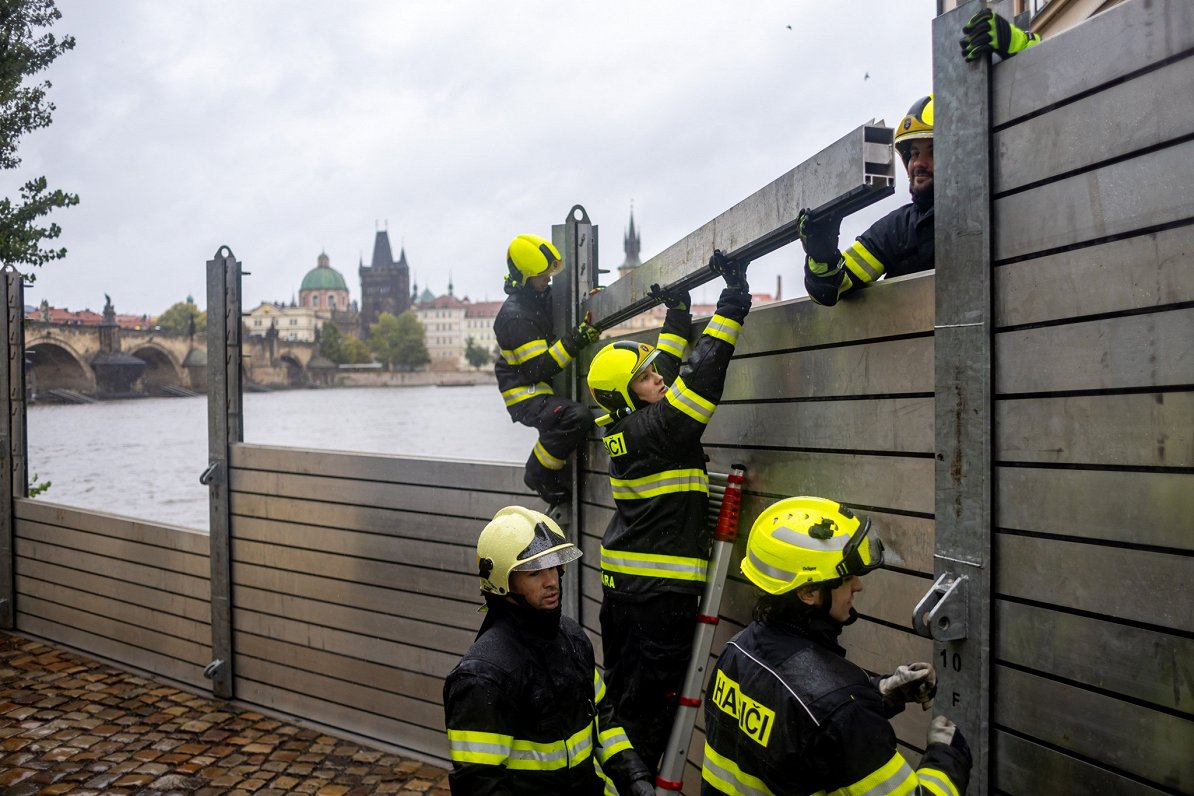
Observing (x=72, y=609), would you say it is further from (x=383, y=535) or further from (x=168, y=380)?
(x=168, y=380)

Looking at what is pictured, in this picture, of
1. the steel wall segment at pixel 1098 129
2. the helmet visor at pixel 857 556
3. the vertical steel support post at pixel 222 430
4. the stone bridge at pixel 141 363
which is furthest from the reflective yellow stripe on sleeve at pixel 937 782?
the stone bridge at pixel 141 363

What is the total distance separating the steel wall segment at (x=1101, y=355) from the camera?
201 centimetres

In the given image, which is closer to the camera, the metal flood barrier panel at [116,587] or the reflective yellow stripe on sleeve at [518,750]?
the reflective yellow stripe on sleeve at [518,750]

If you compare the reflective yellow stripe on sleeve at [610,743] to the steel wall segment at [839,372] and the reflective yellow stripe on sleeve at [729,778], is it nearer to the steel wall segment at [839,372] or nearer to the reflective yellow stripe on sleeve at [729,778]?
the reflective yellow stripe on sleeve at [729,778]

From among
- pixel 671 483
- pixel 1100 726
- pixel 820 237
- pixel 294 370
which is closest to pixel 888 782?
pixel 1100 726

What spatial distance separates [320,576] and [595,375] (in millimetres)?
3407

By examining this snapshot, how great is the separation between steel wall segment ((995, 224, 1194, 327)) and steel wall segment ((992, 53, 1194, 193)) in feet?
0.68

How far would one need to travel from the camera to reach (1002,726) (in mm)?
2471

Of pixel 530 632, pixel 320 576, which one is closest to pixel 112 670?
pixel 320 576

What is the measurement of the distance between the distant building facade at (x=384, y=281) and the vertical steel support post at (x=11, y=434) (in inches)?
4701

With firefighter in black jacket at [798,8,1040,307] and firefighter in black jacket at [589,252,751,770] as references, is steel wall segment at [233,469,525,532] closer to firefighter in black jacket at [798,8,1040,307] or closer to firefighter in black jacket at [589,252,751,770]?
firefighter in black jacket at [589,252,751,770]

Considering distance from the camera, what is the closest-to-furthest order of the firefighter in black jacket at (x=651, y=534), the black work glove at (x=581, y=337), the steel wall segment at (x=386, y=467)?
the firefighter in black jacket at (x=651, y=534) < the black work glove at (x=581, y=337) < the steel wall segment at (x=386, y=467)

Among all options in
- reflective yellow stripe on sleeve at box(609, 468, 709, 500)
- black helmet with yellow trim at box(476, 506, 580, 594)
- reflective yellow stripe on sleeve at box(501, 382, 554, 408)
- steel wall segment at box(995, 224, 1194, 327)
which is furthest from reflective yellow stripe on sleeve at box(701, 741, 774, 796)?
reflective yellow stripe on sleeve at box(501, 382, 554, 408)

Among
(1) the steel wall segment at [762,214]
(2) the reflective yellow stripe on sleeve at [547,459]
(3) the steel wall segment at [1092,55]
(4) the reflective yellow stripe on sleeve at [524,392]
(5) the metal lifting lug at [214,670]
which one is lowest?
(5) the metal lifting lug at [214,670]
